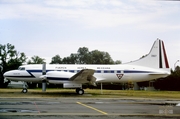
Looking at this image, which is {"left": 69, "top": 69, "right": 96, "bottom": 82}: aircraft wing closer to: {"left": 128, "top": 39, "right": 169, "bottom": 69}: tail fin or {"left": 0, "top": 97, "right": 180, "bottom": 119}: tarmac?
{"left": 128, "top": 39, "right": 169, "bottom": 69}: tail fin

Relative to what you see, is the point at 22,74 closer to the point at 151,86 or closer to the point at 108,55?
the point at 151,86

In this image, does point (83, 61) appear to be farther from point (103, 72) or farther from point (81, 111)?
point (81, 111)

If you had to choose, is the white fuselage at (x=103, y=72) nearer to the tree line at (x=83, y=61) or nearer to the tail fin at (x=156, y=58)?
the tail fin at (x=156, y=58)

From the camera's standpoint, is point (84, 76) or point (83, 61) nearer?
point (84, 76)

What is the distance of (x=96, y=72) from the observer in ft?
105

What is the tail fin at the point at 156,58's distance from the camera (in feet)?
110

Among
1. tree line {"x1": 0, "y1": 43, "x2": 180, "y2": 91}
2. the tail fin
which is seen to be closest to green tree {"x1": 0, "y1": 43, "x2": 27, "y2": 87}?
tree line {"x1": 0, "y1": 43, "x2": 180, "y2": 91}

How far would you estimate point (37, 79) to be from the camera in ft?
103

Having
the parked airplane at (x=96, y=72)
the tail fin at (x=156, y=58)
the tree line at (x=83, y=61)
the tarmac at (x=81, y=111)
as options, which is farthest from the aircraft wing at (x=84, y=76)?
the tree line at (x=83, y=61)

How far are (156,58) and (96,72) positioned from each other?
7.29 meters

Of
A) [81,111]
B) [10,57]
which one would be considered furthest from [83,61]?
[81,111]

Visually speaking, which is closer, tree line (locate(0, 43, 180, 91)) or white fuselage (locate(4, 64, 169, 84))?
white fuselage (locate(4, 64, 169, 84))

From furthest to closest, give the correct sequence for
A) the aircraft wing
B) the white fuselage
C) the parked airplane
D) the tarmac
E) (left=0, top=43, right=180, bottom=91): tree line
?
(left=0, top=43, right=180, bottom=91): tree line < the white fuselage < the parked airplane < the aircraft wing < the tarmac

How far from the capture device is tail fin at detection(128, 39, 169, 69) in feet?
110
